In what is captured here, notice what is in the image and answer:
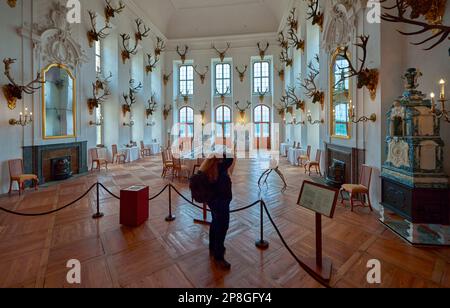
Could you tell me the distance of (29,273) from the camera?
262cm

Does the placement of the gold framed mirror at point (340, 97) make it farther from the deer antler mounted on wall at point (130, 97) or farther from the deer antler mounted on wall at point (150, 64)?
the deer antler mounted on wall at point (150, 64)

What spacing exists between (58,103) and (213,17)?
40.7 feet

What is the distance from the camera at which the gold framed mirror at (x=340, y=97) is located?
5.82 m

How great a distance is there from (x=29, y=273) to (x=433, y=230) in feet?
17.7

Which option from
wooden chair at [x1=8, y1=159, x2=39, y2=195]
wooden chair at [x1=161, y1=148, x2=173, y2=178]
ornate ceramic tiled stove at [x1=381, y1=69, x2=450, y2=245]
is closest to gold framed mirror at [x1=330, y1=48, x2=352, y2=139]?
ornate ceramic tiled stove at [x1=381, y1=69, x2=450, y2=245]

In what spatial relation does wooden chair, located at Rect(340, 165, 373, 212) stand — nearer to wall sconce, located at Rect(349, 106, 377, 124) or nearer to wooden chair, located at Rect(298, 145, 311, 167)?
wall sconce, located at Rect(349, 106, 377, 124)

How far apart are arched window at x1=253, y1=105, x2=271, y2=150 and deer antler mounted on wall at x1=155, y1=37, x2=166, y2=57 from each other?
7.81m

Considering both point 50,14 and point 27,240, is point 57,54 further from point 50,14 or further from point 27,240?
point 27,240

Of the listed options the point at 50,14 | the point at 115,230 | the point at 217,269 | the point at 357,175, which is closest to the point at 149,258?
the point at 217,269

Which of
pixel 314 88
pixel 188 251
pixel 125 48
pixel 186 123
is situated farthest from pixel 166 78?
pixel 188 251

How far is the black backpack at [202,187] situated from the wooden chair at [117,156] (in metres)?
9.65

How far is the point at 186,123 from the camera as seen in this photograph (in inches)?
690

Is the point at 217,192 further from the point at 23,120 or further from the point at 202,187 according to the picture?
the point at 23,120

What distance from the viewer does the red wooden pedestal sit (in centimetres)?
395
